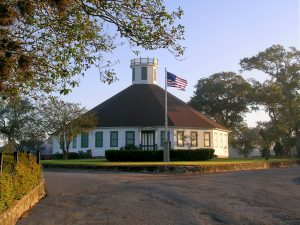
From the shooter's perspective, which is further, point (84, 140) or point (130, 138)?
point (84, 140)

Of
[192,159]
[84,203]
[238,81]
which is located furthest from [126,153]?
[238,81]

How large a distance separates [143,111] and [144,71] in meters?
8.52

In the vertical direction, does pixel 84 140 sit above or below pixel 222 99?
below

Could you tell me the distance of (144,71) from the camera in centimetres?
5647

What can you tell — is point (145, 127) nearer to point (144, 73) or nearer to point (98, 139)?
point (98, 139)

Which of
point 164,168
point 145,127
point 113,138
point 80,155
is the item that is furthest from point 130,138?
point 164,168

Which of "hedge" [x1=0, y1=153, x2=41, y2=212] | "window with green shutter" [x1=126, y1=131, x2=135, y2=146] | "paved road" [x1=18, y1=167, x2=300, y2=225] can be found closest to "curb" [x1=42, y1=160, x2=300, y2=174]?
"paved road" [x1=18, y1=167, x2=300, y2=225]

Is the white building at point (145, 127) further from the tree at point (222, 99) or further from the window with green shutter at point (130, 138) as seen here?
the tree at point (222, 99)

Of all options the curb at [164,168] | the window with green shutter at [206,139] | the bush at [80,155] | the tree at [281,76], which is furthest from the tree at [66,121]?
the tree at [281,76]

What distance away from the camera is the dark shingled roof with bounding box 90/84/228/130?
158ft

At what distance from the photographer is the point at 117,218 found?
33.0ft

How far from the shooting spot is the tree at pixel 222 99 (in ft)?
238

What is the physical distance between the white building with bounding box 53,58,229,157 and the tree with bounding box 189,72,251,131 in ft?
64.2

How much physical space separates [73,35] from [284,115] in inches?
2002
